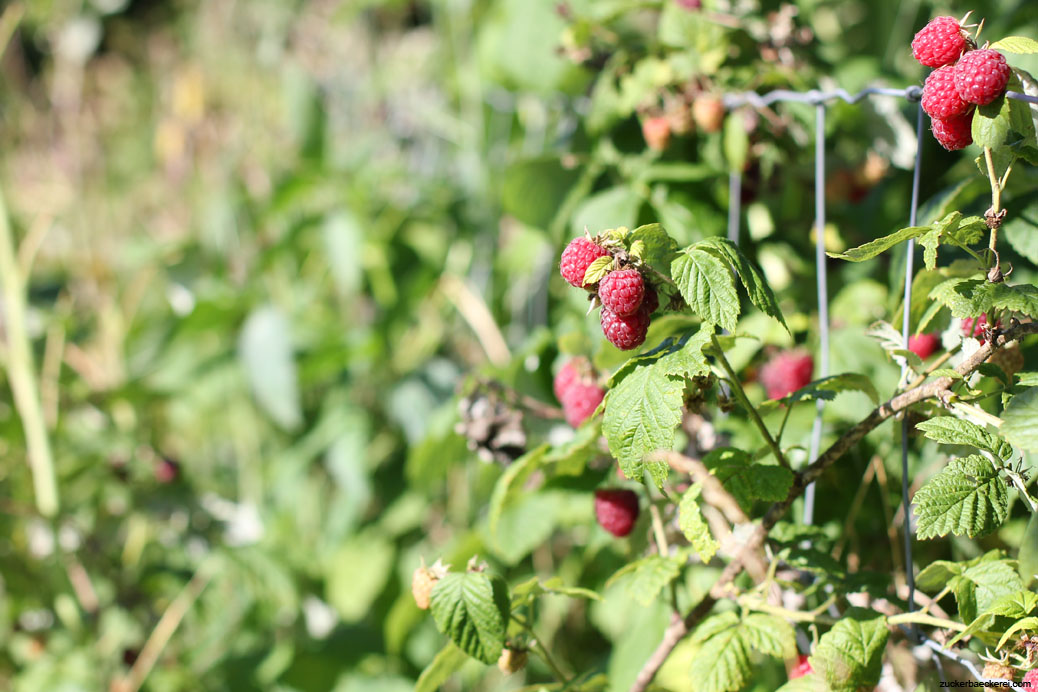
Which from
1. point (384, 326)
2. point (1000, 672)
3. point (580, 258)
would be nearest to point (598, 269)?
point (580, 258)

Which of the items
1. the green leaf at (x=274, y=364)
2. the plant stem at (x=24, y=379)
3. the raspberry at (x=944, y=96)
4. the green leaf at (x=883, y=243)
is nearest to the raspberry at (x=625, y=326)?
the green leaf at (x=883, y=243)

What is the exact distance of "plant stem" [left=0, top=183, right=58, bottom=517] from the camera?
4.49 ft

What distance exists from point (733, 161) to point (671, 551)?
43 cm

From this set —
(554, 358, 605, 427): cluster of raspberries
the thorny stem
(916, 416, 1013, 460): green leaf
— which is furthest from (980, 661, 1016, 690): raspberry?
(554, 358, 605, 427): cluster of raspberries

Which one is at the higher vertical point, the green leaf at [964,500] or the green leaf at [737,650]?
the green leaf at [964,500]

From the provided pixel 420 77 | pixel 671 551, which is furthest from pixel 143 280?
pixel 671 551

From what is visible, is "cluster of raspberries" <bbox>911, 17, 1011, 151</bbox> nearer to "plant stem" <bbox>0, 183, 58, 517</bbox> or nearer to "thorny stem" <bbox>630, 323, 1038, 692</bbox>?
"thorny stem" <bbox>630, 323, 1038, 692</bbox>

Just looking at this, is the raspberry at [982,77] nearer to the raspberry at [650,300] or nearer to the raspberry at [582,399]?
the raspberry at [650,300]

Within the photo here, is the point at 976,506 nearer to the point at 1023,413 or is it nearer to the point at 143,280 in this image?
the point at 1023,413

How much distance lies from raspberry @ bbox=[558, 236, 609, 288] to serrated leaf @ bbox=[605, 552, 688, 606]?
0.26 metres

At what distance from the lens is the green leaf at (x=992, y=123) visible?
49cm

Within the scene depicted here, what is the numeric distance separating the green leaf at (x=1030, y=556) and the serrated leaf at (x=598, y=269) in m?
0.32

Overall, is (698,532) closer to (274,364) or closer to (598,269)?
(598,269)

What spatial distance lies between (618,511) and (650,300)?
319 mm
